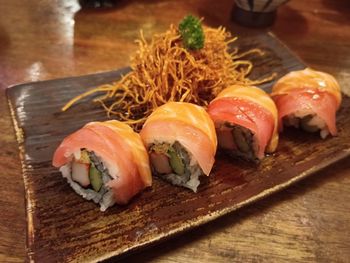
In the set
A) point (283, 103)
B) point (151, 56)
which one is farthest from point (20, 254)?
point (283, 103)

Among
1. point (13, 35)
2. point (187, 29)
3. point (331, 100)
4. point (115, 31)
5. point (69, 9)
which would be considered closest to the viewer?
point (331, 100)

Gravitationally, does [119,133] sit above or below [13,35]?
above

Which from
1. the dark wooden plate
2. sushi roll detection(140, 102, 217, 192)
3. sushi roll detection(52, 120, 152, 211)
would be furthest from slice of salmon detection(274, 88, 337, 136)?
sushi roll detection(52, 120, 152, 211)

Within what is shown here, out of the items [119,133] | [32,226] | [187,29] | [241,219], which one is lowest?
[241,219]

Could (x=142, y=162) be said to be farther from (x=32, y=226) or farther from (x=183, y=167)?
(x=32, y=226)

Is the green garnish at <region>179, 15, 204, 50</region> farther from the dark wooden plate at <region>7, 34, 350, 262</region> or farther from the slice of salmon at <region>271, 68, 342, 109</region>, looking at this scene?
the dark wooden plate at <region>7, 34, 350, 262</region>

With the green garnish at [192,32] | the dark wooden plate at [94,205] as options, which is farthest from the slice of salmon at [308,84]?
the green garnish at [192,32]

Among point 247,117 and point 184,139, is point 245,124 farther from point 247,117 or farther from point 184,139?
point 184,139
